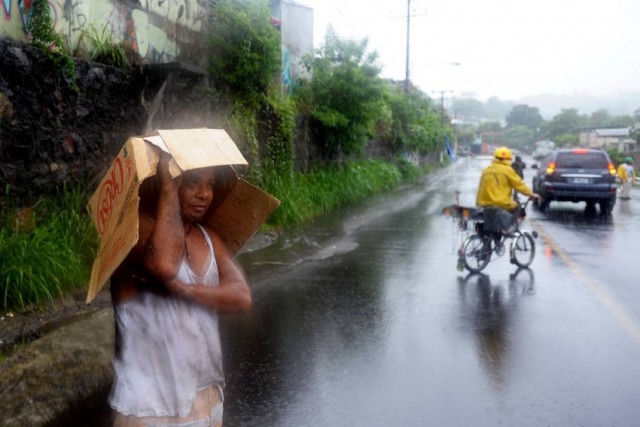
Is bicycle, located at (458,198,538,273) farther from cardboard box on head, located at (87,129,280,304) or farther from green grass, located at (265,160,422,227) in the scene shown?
cardboard box on head, located at (87,129,280,304)

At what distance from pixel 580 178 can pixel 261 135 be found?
935 cm

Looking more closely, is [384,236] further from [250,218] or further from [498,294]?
[250,218]

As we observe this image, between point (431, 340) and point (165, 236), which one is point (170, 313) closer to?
point (165, 236)

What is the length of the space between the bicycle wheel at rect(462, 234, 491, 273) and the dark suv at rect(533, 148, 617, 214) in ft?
32.4

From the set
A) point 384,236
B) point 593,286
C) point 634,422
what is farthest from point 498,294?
point 384,236

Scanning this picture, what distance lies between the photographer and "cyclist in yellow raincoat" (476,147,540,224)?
9344 mm

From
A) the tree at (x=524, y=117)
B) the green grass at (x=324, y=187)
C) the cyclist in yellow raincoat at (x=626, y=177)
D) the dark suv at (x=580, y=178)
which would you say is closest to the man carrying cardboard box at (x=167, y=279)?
the green grass at (x=324, y=187)

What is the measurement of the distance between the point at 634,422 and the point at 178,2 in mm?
9890

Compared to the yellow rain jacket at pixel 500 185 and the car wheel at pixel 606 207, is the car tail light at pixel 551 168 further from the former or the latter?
the yellow rain jacket at pixel 500 185

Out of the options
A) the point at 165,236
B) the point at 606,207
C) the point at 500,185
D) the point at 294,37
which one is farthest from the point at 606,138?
the point at 165,236

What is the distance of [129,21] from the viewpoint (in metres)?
10.2

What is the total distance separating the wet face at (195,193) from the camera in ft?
8.01

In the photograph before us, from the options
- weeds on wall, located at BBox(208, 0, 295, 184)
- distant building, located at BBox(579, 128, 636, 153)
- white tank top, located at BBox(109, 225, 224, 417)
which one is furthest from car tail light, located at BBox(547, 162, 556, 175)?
distant building, located at BBox(579, 128, 636, 153)

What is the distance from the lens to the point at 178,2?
1152 cm
